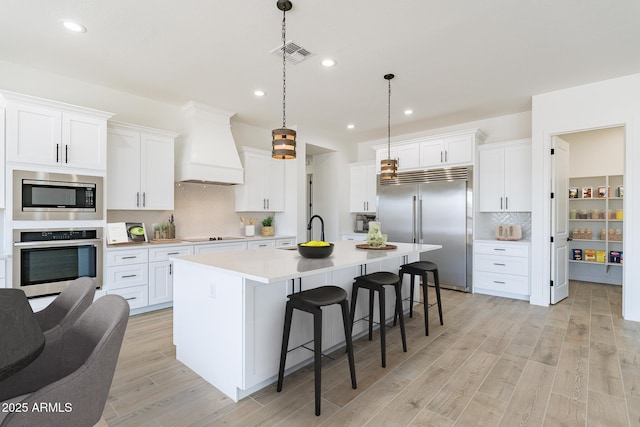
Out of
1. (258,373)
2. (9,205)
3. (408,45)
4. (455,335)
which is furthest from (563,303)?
(9,205)

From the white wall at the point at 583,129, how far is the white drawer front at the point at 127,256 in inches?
195

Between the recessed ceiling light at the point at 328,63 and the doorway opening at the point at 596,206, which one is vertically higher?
the recessed ceiling light at the point at 328,63

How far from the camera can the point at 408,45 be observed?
304 centimetres

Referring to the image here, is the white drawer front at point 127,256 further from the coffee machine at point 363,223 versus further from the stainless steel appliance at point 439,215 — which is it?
the coffee machine at point 363,223

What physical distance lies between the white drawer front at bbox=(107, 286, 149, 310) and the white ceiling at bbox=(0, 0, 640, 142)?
245 centimetres

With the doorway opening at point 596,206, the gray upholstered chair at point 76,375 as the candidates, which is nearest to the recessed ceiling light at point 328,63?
the gray upholstered chair at point 76,375

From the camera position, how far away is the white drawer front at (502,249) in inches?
176

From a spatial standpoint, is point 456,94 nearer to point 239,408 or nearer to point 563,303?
point 563,303

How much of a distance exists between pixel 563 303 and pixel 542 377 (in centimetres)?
252

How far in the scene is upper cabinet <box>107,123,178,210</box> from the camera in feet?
12.7

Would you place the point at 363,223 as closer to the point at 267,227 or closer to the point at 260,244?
the point at 267,227

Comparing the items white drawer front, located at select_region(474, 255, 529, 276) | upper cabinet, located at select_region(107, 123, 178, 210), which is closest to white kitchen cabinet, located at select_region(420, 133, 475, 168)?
white drawer front, located at select_region(474, 255, 529, 276)

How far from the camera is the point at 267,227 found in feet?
18.4

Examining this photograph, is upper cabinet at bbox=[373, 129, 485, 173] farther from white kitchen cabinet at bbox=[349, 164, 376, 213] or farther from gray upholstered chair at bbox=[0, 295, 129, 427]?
gray upholstered chair at bbox=[0, 295, 129, 427]
